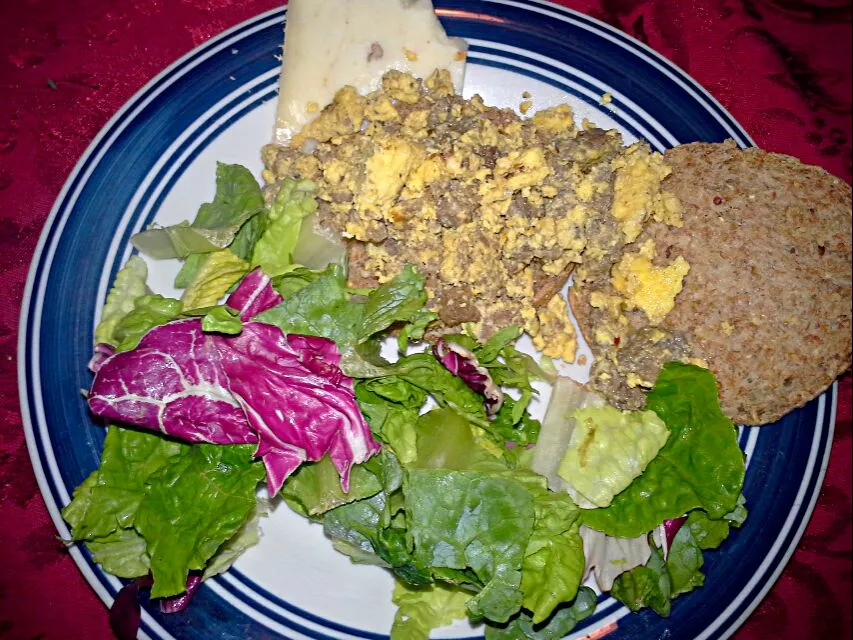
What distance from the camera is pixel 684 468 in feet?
6.91

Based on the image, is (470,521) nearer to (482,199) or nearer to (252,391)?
(252,391)

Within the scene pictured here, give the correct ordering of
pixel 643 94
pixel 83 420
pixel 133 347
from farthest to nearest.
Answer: pixel 643 94 < pixel 83 420 < pixel 133 347

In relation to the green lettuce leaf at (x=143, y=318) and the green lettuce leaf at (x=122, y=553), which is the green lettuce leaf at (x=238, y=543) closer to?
the green lettuce leaf at (x=122, y=553)

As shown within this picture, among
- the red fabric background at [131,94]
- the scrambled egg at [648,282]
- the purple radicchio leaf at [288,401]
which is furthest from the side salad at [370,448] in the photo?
the red fabric background at [131,94]

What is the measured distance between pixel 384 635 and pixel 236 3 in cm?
230

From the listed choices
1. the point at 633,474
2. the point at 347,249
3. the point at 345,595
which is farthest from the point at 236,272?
the point at 633,474

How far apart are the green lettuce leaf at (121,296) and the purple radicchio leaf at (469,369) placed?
1.02 meters

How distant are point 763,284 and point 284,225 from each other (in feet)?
5.15

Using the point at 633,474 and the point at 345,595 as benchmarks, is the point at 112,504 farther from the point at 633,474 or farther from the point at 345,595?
the point at 633,474

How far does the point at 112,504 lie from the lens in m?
2.02

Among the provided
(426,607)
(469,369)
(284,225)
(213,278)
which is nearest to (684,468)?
(469,369)

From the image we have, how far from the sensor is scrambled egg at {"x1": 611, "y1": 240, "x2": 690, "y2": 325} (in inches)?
82.7

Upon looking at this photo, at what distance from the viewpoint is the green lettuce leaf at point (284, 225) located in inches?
81.2

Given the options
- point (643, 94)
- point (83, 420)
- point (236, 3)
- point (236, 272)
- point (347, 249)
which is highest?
point (236, 3)
